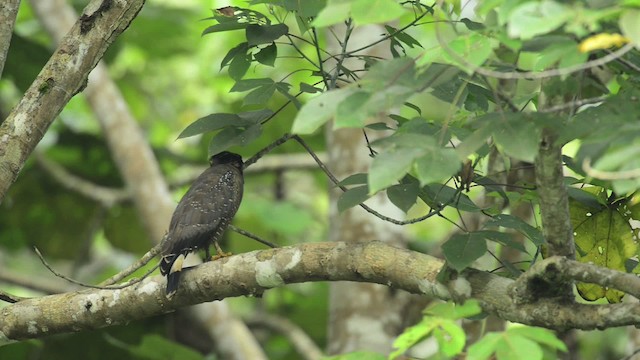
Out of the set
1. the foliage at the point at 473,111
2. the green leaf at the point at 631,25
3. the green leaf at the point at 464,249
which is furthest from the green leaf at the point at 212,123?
the green leaf at the point at 631,25

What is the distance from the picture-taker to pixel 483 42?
2.11 metres

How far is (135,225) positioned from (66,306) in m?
4.15

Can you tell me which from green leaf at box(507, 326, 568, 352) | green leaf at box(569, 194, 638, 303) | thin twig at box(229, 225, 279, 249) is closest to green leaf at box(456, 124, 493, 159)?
green leaf at box(507, 326, 568, 352)

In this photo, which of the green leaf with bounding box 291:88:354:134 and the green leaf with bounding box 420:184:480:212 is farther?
the green leaf with bounding box 420:184:480:212

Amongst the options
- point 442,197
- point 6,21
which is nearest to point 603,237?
point 442,197

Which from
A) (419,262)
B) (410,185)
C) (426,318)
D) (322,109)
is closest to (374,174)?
(322,109)

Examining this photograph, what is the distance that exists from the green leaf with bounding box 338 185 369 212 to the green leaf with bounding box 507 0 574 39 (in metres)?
0.89

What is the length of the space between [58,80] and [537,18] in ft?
6.31

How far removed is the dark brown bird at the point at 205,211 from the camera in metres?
4.14

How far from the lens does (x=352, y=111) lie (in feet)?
6.88

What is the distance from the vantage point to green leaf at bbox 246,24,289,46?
2.99m

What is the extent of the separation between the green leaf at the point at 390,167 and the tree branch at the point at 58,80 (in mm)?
1508

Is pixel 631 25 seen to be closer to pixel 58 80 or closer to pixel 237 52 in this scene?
pixel 237 52

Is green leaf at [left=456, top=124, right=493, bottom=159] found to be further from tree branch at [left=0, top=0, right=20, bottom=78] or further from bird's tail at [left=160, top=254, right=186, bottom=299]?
tree branch at [left=0, top=0, right=20, bottom=78]
